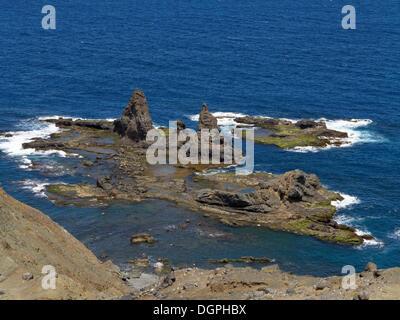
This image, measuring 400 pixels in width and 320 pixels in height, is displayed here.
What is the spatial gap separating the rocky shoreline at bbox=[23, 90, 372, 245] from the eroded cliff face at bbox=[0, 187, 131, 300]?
3088cm

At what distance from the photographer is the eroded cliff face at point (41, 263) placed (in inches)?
2516

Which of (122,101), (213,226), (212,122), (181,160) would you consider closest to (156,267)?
(213,226)

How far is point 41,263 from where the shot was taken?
7100 centimetres

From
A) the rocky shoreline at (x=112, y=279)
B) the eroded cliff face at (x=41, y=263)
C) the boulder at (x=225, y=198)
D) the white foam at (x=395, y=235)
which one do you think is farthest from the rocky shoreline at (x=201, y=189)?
the eroded cliff face at (x=41, y=263)

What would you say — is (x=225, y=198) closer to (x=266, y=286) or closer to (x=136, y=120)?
(x=266, y=286)

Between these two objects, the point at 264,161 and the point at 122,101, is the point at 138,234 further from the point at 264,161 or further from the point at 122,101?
the point at 122,101

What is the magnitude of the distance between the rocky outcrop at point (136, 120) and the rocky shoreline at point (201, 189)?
0.71 feet

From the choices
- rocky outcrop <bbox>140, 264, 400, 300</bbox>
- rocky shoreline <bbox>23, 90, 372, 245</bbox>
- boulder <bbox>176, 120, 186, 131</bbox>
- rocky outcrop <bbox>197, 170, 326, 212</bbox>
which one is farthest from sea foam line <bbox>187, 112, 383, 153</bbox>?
rocky outcrop <bbox>140, 264, 400, 300</bbox>

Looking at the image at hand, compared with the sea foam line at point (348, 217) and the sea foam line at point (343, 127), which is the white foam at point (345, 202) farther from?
the sea foam line at point (343, 127)

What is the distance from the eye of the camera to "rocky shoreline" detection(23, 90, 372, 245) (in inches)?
4380

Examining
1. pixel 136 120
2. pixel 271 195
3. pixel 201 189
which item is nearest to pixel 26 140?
pixel 136 120

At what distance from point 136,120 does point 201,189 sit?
31.9 meters

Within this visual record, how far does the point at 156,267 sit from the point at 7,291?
111 feet

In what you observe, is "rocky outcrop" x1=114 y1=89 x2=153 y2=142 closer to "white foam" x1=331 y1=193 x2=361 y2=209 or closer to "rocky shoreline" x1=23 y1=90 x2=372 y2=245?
"rocky shoreline" x1=23 y1=90 x2=372 y2=245
